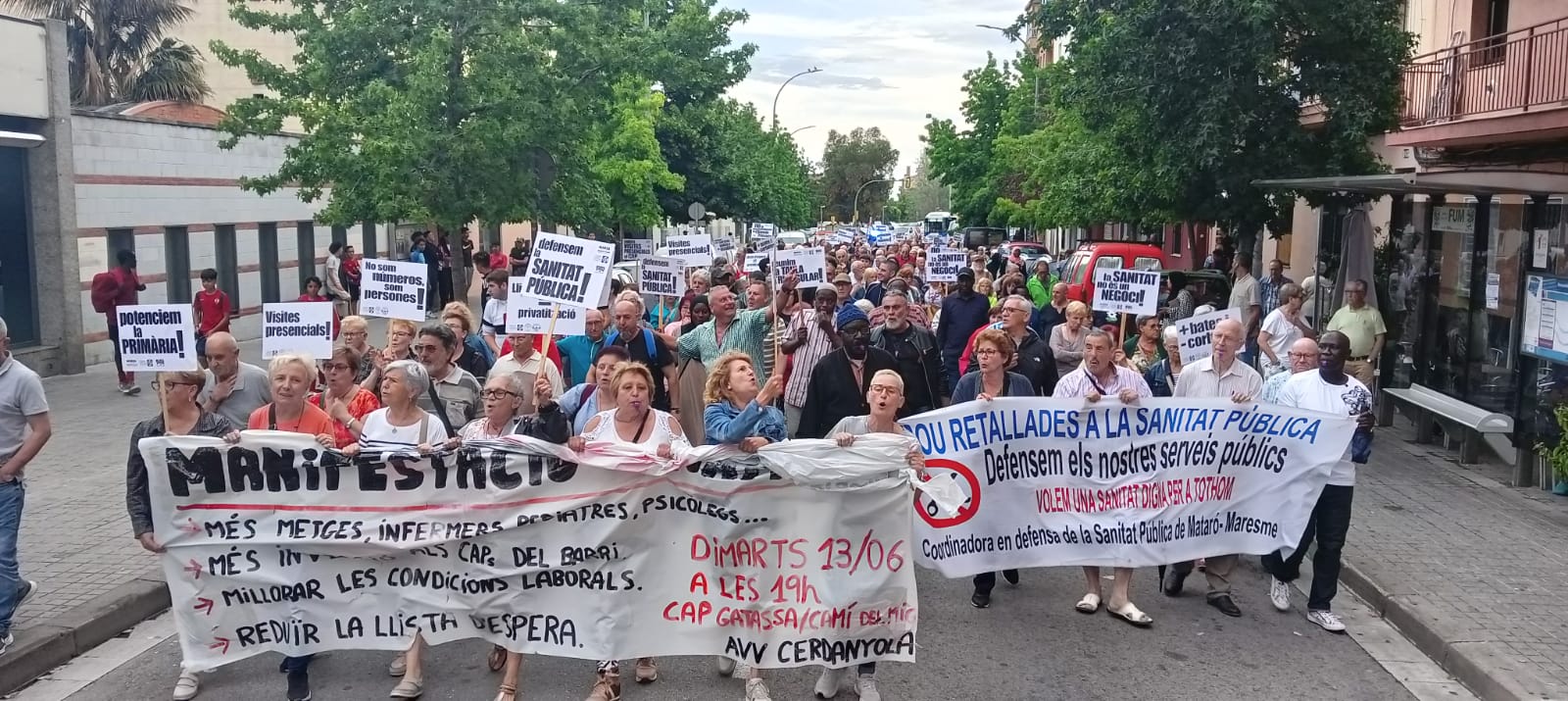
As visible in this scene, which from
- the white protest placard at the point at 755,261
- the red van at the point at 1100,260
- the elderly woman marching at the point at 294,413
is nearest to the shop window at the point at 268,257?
the white protest placard at the point at 755,261

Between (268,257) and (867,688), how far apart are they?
76.3ft

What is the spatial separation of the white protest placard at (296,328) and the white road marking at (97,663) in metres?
2.13

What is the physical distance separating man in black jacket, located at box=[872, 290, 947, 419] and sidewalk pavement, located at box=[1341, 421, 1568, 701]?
9.72 ft

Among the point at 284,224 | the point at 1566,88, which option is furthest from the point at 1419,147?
the point at 284,224

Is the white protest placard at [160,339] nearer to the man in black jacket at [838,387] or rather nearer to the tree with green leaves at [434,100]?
the man in black jacket at [838,387]

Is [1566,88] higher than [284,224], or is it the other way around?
[1566,88]

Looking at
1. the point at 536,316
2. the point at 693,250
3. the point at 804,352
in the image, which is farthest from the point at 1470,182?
the point at 693,250

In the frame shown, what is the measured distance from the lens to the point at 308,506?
6.27 meters

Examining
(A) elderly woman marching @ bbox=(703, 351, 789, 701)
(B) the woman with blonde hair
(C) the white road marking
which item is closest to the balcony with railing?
(B) the woman with blonde hair

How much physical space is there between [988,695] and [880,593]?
821mm

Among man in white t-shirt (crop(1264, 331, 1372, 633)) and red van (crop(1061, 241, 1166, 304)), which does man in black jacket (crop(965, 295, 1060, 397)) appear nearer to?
man in white t-shirt (crop(1264, 331, 1372, 633))

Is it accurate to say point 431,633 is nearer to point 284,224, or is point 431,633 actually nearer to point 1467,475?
point 1467,475

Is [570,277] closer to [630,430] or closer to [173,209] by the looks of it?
[630,430]

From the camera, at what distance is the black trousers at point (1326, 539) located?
7484 mm
